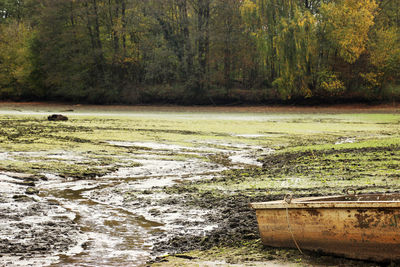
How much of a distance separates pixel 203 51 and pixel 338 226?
58400 mm

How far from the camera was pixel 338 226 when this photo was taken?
640 cm

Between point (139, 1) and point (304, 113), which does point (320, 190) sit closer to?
point (304, 113)

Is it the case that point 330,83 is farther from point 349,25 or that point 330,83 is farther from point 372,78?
point 349,25

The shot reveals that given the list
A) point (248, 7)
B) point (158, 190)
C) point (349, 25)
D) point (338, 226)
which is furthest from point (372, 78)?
point (338, 226)

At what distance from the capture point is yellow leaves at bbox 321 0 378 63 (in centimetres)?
5241

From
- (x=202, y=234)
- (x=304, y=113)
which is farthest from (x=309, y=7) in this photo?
(x=202, y=234)

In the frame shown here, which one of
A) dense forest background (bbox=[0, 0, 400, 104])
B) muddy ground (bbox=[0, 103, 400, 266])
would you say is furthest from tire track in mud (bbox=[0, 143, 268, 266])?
dense forest background (bbox=[0, 0, 400, 104])

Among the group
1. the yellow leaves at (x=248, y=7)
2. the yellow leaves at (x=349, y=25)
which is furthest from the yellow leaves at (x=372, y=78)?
the yellow leaves at (x=248, y=7)

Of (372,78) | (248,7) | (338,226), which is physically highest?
(248,7)

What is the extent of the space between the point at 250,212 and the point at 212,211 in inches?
34.1

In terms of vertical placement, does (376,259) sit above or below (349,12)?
below

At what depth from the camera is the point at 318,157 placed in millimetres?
17016

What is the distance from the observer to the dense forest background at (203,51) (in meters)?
53.0

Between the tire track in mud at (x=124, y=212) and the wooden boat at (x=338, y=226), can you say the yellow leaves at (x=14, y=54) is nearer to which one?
the tire track in mud at (x=124, y=212)
